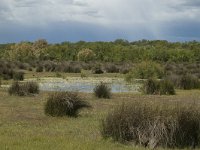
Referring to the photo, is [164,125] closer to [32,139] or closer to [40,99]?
[32,139]

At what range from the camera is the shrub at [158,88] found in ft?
121

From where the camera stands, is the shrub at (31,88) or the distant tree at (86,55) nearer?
the shrub at (31,88)

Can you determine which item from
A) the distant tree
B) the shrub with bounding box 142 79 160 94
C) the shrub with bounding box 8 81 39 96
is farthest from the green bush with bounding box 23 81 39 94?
the distant tree

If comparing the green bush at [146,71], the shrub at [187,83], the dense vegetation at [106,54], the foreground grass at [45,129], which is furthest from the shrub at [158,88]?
the dense vegetation at [106,54]

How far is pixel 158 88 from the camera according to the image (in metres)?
37.6

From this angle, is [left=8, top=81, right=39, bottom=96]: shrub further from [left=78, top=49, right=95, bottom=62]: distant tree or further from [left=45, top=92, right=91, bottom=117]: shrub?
[left=78, top=49, right=95, bottom=62]: distant tree

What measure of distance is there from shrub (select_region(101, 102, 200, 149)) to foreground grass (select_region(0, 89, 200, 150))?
1.74 ft

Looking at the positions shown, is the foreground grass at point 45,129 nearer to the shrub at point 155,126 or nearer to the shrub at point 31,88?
the shrub at point 155,126

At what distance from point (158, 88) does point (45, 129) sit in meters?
20.3

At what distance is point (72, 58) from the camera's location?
128250 mm

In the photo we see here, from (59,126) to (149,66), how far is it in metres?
35.8

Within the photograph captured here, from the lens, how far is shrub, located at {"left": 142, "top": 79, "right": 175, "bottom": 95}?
36.8m

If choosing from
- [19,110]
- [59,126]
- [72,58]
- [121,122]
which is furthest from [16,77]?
[72,58]

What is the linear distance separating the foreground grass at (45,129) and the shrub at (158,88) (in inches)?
340
